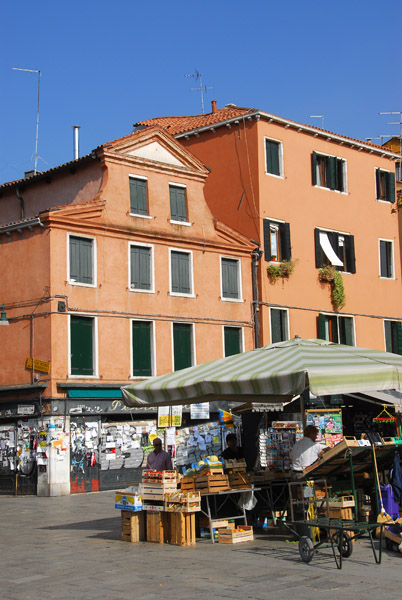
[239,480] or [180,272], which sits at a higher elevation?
[180,272]

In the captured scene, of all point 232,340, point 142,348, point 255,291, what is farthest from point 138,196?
point 232,340

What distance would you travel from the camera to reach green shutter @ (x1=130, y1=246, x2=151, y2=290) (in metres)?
26.0

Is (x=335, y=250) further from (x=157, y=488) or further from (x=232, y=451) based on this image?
(x=157, y=488)

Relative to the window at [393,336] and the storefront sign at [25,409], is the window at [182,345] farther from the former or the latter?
the window at [393,336]

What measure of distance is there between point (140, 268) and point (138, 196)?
2.26m

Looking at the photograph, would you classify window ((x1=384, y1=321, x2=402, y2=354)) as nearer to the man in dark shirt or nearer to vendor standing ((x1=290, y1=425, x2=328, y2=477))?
the man in dark shirt

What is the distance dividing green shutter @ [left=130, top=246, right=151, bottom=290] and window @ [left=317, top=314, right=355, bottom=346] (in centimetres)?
756

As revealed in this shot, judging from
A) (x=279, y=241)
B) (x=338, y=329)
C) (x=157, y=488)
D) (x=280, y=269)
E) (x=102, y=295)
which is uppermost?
(x=279, y=241)

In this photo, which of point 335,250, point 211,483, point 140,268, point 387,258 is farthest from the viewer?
point 387,258

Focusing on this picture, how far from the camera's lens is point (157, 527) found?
11969 mm

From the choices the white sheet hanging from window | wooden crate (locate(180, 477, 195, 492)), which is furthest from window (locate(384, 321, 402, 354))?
wooden crate (locate(180, 477, 195, 492))

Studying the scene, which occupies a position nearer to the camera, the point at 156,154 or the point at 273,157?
the point at 156,154

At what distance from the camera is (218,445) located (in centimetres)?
2695

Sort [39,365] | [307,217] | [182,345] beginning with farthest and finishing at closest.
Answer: [307,217] < [182,345] < [39,365]
